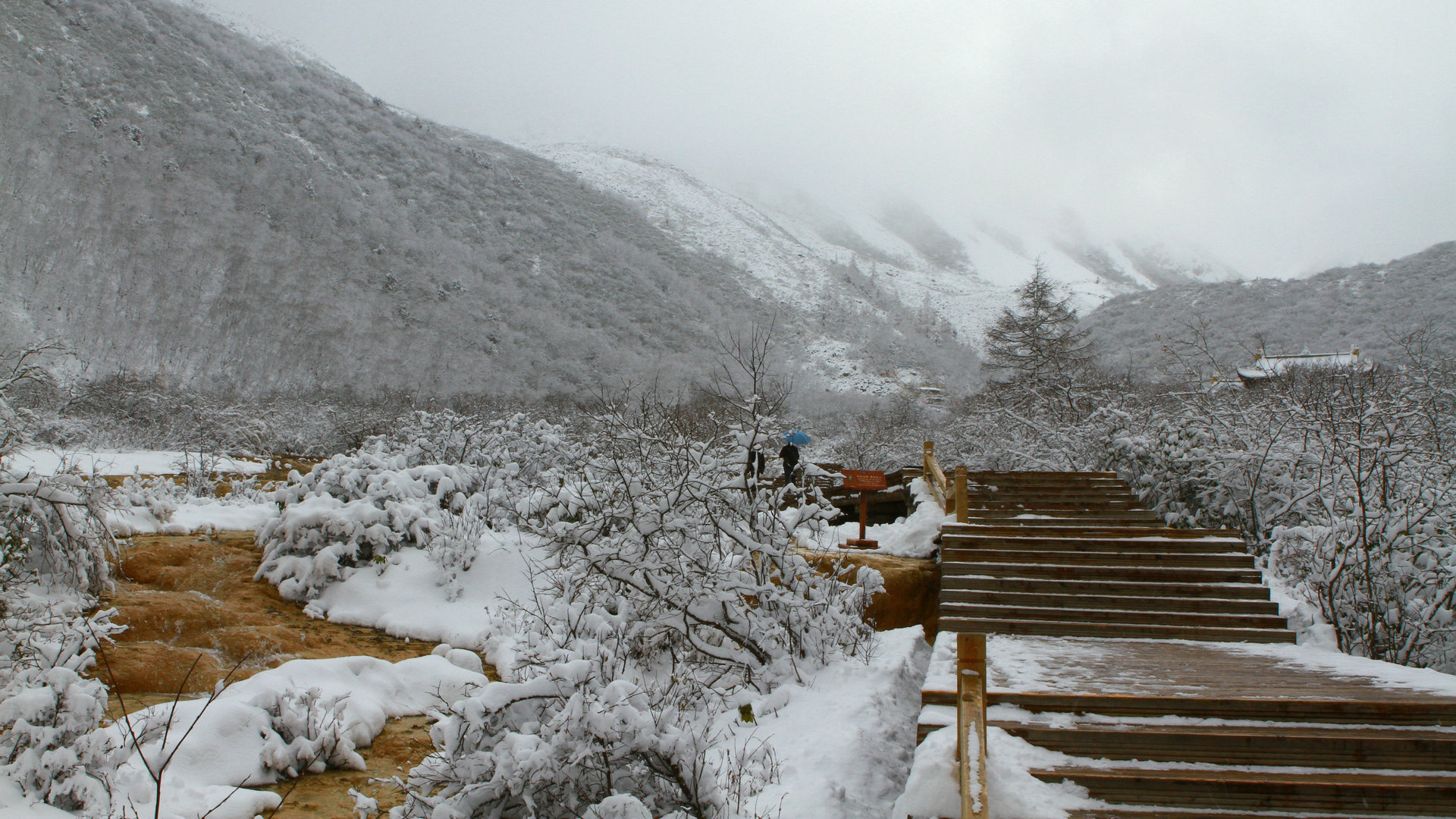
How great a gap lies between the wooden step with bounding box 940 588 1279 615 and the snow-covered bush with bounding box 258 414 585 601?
4357mm

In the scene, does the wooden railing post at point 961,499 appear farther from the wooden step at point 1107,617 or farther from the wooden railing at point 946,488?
the wooden step at point 1107,617

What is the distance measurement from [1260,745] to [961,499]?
5555mm

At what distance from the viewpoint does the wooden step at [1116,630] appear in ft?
20.4

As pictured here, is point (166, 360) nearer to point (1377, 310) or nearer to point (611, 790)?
point (611, 790)

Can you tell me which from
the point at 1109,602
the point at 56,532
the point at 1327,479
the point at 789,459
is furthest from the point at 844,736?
the point at 1327,479

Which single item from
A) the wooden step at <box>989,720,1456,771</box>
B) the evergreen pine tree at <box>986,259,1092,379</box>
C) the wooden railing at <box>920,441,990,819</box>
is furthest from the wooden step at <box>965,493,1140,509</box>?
the evergreen pine tree at <box>986,259,1092,379</box>

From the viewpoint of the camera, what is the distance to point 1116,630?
638 centimetres

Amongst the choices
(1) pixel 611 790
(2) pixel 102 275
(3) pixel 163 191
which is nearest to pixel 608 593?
(1) pixel 611 790

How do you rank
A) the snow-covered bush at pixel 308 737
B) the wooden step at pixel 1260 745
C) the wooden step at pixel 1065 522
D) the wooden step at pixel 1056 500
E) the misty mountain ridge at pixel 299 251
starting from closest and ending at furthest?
1. the wooden step at pixel 1260 745
2. the snow-covered bush at pixel 308 737
3. the wooden step at pixel 1065 522
4. the wooden step at pixel 1056 500
5. the misty mountain ridge at pixel 299 251

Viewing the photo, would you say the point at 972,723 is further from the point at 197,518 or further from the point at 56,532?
the point at 197,518

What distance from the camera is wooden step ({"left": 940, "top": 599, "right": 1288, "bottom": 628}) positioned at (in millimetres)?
6387

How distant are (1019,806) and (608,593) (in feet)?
11.5

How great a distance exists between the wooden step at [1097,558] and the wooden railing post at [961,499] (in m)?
1.28

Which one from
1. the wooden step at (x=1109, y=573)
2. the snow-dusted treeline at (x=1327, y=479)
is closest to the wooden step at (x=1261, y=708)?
the snow-dusted treeline at (x=1327, y=479)
